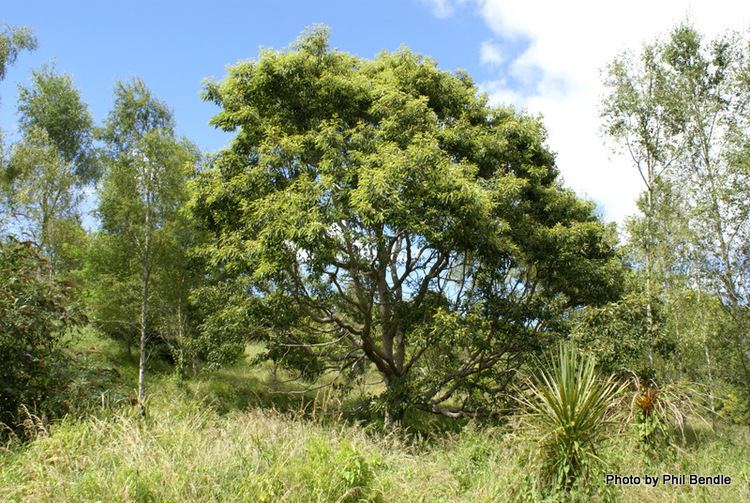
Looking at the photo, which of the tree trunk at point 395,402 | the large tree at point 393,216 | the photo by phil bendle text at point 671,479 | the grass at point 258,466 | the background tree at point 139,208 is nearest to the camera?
the grass at point 258,466

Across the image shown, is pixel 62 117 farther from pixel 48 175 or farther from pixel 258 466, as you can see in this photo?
pixel 258 466

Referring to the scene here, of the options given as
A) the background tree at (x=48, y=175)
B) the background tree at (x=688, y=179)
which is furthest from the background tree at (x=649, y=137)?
the background tree at (x=48, y=175)

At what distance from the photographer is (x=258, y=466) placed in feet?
19.2

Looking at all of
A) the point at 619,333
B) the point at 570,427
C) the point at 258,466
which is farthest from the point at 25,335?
the point at 619,333

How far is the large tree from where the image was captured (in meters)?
10.9

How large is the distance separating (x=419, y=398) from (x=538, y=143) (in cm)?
790

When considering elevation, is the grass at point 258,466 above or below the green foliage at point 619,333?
below

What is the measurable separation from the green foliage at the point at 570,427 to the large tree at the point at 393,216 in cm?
513

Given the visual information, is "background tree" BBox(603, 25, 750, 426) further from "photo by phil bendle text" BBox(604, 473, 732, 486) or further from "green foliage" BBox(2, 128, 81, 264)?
"green foliage" BBox(2, 128, 81, 264)

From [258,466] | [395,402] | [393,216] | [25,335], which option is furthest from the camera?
[395,402]

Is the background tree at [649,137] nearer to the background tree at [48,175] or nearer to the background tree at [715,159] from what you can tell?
the background tree at [715,159]

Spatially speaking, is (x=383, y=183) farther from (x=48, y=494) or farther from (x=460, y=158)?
(x=48, y=494)

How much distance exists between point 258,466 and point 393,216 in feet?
19.8

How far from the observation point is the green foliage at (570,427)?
607cm
